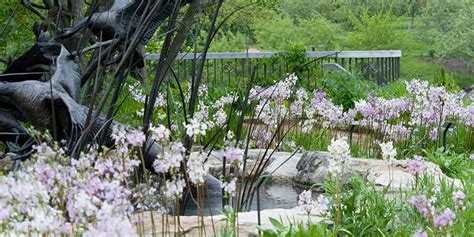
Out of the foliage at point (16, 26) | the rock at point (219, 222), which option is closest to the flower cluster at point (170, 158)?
the rock at point (219, 222)

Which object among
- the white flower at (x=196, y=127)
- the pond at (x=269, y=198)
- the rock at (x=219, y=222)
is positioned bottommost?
the pond at (x=269, y=198)

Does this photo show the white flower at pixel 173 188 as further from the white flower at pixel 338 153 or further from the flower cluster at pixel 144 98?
the flower cluster at pixel 144 98

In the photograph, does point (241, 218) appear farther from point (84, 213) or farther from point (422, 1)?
point (422, 1)

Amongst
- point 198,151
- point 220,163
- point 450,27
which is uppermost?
point 450,27

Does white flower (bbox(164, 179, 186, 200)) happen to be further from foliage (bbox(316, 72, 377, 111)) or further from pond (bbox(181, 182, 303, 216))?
foliage (bbox(316, 72, 377, 111))

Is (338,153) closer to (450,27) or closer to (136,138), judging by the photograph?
(136,138)

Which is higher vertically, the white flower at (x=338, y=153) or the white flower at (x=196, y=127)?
the white flower at (x=196, y=127)

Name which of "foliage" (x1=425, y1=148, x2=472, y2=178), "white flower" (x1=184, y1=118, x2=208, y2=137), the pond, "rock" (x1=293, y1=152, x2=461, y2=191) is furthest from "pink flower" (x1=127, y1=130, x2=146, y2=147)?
"foliage" (x1=425, y1=148, x2=472, y2=178)

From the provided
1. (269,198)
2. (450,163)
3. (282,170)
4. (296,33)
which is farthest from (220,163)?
(296,33)

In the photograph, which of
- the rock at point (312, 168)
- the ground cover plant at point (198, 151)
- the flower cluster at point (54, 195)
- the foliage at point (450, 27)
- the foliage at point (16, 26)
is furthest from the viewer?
the foliage at point (450, 27)

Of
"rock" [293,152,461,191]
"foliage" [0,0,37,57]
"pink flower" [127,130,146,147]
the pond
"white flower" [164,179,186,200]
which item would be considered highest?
"foliage" [0,0,37,57]

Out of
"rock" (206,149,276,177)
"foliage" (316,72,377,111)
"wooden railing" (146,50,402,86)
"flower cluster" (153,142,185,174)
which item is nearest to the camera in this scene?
"flower cluster" (153,142,185,174)

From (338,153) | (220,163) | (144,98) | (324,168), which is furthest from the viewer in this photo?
(144,98)

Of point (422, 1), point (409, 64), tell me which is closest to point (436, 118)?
point (409, 64)
